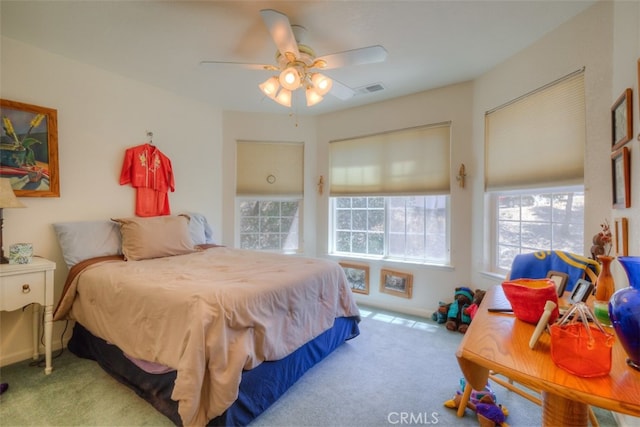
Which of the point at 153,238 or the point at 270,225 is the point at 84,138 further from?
the point at 270,225

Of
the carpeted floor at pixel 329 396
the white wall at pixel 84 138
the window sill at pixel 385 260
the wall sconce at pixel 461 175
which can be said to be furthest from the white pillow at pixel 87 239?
the wall sconce at pixel 461 175

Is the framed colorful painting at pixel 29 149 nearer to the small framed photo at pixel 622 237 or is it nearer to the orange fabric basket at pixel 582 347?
the orange fabric basket at pixel 582 347

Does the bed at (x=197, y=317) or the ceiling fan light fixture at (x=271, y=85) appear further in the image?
the ceiling fan light fixture at (x=271, y=85)

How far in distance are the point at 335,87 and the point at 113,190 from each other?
2334 millimetres

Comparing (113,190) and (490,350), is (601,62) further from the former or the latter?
(113,190)

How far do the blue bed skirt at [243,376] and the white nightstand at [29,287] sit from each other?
0.30 metres

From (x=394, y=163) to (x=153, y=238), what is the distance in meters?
2.67

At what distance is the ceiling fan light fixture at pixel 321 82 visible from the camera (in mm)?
2029

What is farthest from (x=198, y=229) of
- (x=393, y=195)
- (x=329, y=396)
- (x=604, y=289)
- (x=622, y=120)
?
(x=622, y=120)

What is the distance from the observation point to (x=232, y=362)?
56.6 inches

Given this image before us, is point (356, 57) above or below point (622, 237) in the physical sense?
above

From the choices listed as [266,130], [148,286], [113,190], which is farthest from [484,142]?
[113,190]

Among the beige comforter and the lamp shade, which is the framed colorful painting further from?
the beige comforter

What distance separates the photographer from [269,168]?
3893 mm
